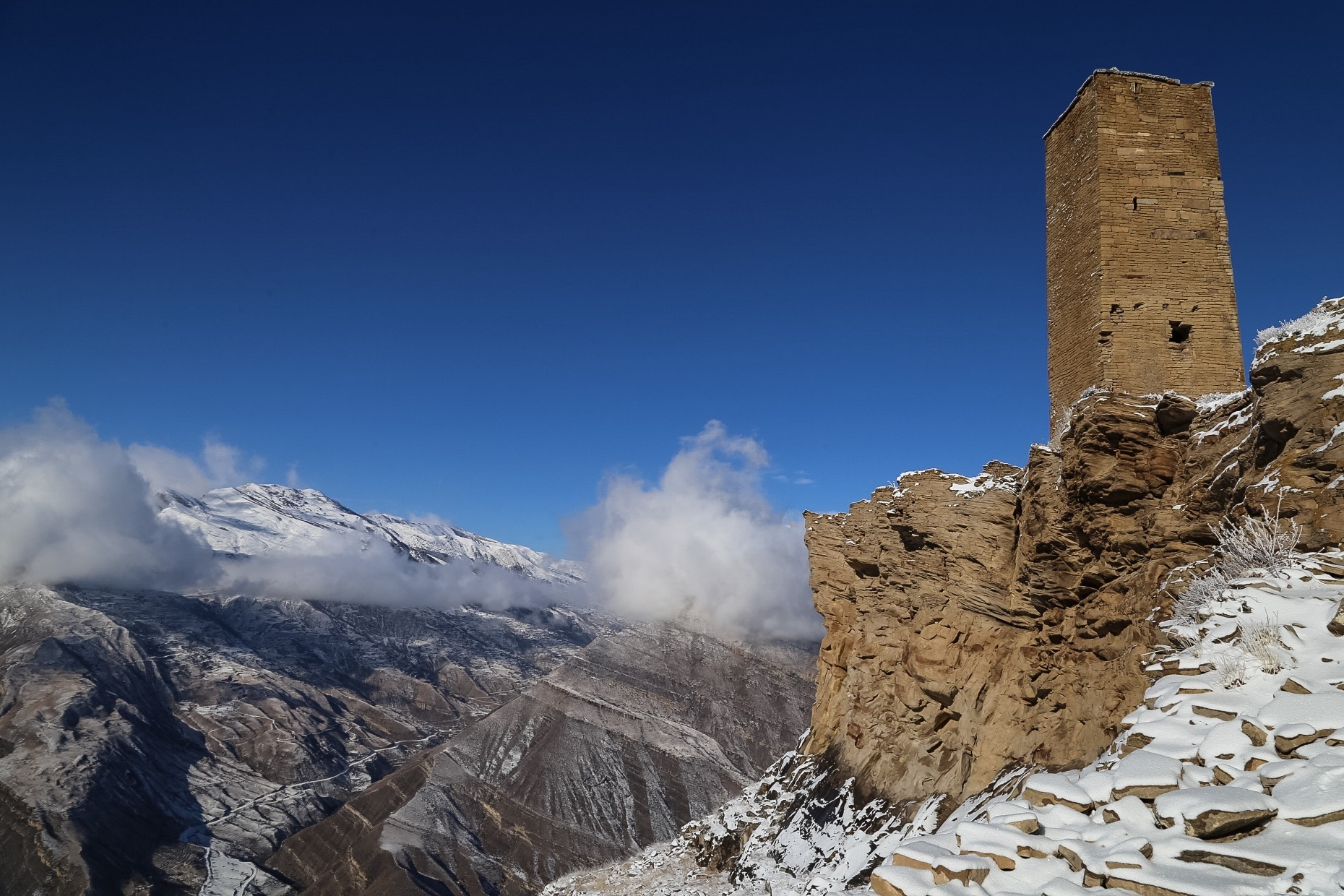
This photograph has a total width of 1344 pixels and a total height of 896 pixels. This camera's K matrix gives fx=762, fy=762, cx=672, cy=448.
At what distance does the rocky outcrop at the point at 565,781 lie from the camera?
83.8 m

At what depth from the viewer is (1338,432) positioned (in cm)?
855

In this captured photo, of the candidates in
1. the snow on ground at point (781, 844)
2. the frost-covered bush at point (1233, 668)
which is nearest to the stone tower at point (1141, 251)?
the frost-covered bush at point (1233, 668)

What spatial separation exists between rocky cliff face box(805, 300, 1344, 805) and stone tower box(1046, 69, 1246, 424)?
231 cm

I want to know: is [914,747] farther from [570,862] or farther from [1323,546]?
[570,862]

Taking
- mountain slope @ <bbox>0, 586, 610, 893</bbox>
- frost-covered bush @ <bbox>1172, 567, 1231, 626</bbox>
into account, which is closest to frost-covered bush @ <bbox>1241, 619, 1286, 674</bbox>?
frost-covered bush @ <bbox>1172, 567, 1231, 626</bbox>

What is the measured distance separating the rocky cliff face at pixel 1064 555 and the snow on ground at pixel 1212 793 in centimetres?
184

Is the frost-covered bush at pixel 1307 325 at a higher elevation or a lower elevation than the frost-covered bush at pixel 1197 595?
higher

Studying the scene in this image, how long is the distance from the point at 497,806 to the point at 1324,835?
99.2m

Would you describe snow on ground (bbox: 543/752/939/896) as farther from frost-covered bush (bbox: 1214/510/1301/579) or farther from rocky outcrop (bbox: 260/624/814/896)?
rocky outcrop (bbox: 260/624/814/896)

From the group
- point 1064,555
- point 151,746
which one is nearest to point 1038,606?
point 1064,555

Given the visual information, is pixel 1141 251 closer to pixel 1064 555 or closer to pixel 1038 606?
pixel 1064 555

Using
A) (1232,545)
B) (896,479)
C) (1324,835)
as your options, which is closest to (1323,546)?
(1232,545)

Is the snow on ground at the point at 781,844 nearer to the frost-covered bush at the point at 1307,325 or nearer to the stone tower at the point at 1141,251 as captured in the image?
the stone tower at the point at 1141,251

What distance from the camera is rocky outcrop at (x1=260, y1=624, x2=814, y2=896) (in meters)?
83.8
